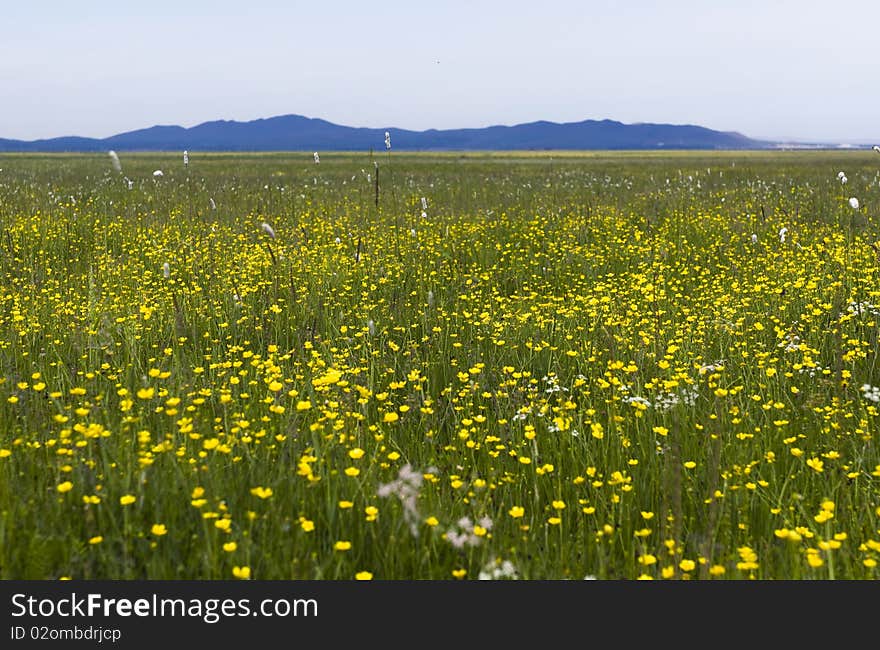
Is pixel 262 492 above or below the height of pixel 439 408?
above

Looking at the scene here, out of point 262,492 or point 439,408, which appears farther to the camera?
point 439,408

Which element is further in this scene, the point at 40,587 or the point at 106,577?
the point at 106,577

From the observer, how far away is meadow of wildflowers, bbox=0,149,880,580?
2.52 meters

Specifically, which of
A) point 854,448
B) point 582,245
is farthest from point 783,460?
point 582,245

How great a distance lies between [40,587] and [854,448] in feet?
11.9

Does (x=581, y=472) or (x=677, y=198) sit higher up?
(x=677, y=198)


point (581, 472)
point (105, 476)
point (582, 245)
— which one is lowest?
point (581, 472)

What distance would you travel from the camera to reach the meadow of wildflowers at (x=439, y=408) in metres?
2.52

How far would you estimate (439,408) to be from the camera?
423 cm

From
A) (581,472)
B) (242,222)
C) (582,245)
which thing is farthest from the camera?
(242,222)

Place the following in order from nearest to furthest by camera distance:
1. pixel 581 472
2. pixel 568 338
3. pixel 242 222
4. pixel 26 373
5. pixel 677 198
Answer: pixel 581 472, pixel 26 373, pixel 568 338, pixel 242 222, pixel 677 198

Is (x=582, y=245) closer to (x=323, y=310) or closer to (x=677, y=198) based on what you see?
(x=323, y=310)

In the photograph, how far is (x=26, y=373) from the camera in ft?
14.5

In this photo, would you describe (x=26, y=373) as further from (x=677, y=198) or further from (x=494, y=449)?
(x=677, y=198)
